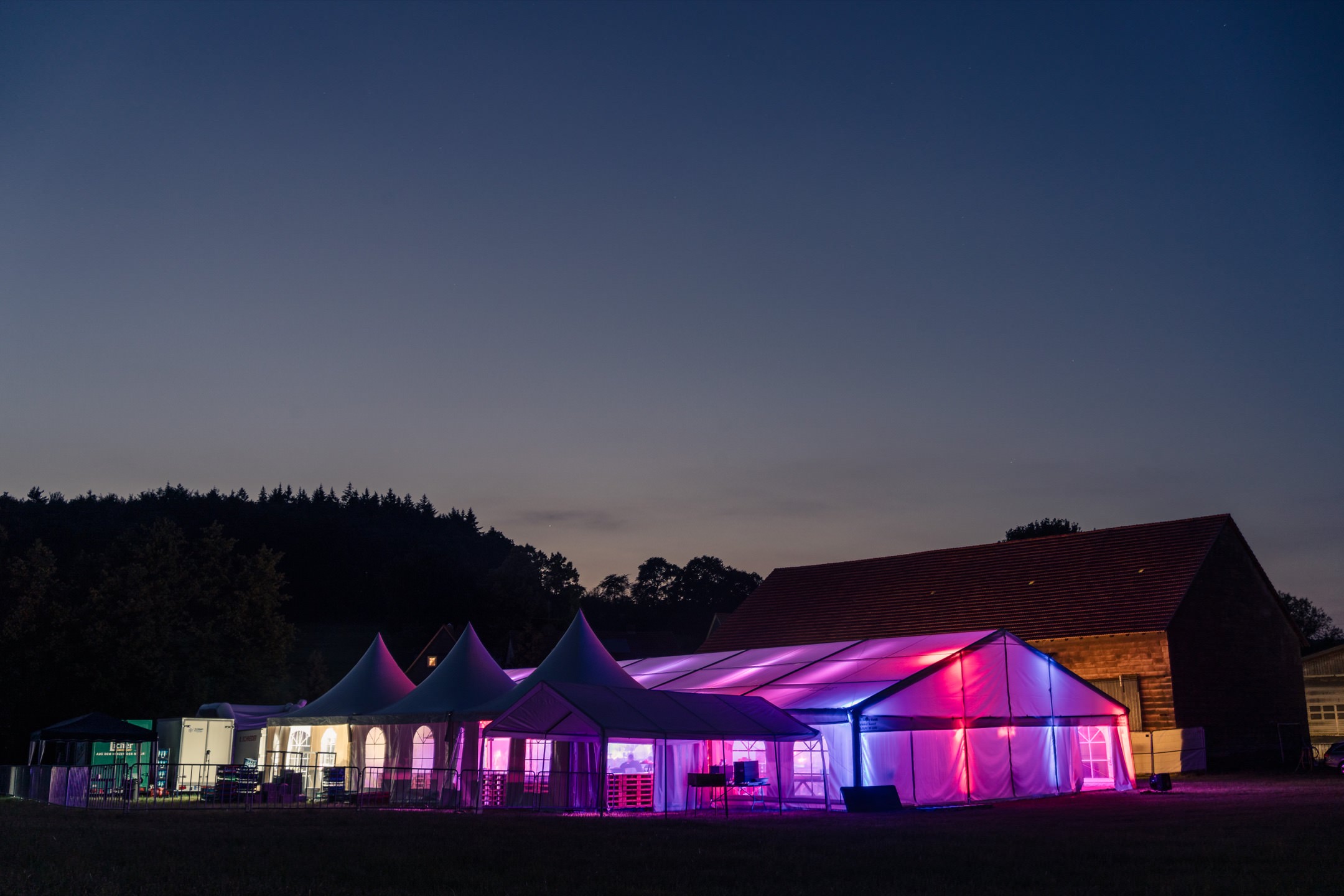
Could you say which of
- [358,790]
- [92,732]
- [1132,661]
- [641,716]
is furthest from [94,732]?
[1132,661]

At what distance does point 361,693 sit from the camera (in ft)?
88.4

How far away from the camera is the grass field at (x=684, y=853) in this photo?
8805 millimetres

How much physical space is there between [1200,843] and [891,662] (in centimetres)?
1110

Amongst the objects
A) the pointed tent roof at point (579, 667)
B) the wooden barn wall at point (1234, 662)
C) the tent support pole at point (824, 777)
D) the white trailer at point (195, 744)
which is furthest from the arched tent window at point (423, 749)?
the wooden barn wall at point (1234, 662)

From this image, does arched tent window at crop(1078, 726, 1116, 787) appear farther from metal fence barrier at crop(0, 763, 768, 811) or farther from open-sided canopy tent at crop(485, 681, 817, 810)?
metal fence barrier at crop(0, 763, 768, 811)

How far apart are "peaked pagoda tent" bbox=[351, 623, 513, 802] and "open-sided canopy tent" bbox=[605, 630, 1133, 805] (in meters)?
4.88

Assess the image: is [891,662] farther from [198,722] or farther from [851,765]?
[198,722]

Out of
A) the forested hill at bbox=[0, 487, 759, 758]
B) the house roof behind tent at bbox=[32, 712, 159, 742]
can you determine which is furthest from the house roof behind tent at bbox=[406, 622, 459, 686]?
the house roof behind tent at bbox=[32, 712, 159, 742]

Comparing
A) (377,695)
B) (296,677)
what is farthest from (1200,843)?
(296,677)

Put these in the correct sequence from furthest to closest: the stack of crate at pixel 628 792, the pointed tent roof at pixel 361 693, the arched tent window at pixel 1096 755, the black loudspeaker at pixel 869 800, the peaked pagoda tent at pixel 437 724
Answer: the pointed tent roof at pixel 361 693
the arched tent window at pixel 1096 755
the peaked pagoda tent at pixel 437 724
the stack of crate at pixel 628 792
the black loudspeaker at pixel 869 800

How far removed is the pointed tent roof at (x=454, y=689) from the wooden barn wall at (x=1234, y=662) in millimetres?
17980

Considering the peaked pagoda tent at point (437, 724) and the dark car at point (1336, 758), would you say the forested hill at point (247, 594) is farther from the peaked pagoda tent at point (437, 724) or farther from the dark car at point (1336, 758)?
the dark car at point (1336, 758)

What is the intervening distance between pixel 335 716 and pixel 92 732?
4964mm

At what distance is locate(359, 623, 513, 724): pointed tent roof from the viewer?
23625 millimetres
